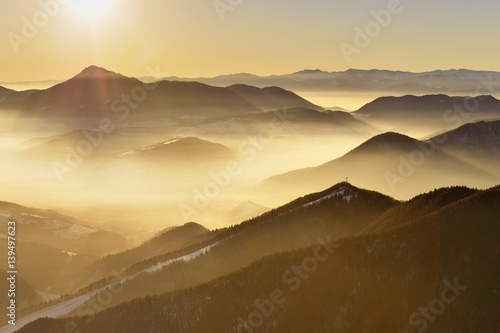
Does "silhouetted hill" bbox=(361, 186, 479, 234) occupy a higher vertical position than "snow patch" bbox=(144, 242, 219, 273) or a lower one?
higher

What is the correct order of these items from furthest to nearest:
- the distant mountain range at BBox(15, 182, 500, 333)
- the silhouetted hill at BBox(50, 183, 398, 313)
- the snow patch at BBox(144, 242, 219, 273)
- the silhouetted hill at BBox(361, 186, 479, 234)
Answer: the snow patch at BBox(144, 242, 219, 273) → the silhouetted hill at BBox(50, 183, 398, 313) → the silhouetted hill at BBox(361, 186, 479, 234) → the distant mountain range at BBox(15, 182, 500, 333)

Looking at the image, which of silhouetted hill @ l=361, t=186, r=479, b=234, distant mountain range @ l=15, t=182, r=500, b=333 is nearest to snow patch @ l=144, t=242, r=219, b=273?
distant mountain range @ l=15, t=182, r=500, b=333

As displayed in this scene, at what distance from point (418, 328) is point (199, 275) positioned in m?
79.0

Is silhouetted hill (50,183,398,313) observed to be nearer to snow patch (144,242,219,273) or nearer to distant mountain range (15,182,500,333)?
snow patch (144,242,219,273)

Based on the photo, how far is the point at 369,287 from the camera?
4761 inches

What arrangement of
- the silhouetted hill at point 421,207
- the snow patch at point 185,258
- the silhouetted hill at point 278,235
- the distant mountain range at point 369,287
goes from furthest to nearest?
the snow patch at point 185,258 < the silhouetted hill at point 278,235 < the silhouetted hill at point 421,207 < the distant mountain range at point 369,287

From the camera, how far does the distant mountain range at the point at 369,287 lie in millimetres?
114188

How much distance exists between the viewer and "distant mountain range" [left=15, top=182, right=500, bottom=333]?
11419 centimetres

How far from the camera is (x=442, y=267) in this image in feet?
388

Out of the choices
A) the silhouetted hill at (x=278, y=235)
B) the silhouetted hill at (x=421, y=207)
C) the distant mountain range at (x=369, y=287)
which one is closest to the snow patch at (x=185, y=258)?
the silhouetted hill at (x=278, y=235)

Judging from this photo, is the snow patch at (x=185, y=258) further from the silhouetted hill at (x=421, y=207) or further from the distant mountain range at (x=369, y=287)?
the silhouetted hill at (x=421, y=207)

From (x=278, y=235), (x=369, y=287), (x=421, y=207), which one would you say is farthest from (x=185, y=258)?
(x=369, y=287)

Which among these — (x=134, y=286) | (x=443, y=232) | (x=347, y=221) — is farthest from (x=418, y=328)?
(x=134, y=286)

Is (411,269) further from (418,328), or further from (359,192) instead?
(359,192)
